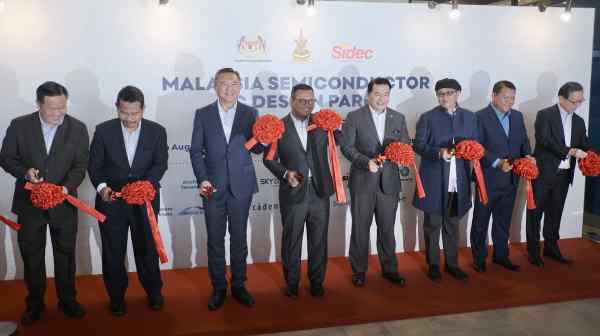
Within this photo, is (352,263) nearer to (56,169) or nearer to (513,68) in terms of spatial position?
(56,169)

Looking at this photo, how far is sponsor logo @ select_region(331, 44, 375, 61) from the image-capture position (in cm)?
475

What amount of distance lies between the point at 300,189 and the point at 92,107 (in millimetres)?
2015

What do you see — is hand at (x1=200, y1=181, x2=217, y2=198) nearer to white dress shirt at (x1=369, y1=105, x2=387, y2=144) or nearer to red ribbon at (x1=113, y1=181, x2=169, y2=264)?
red ribbon at (x1=113, y1=181, x2=169, y2=264)

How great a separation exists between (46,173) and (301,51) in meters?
2.44

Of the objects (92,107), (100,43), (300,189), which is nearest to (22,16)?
(100,43)

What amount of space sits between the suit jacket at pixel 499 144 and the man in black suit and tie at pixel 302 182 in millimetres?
1553

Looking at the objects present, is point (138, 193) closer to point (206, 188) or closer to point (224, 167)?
point (206, 188)

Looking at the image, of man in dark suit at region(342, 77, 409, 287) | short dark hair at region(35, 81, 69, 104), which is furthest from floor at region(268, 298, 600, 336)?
short dark hair at region(35, 81, 69, 104)

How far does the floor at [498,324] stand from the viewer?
3.46m

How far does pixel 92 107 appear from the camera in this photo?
14.2ft

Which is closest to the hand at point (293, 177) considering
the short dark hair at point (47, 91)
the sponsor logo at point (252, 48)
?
the sponsor logo at point (252, 48)

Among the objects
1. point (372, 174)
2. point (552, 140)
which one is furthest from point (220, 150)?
point (552, 140)

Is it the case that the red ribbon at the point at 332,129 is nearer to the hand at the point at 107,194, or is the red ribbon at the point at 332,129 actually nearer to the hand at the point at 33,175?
the hand at the point at 107,194

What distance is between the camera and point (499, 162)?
4.34m
